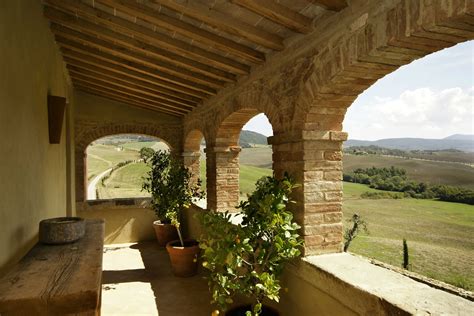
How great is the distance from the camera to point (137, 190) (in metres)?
8.79

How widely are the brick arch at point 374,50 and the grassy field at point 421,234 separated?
4895 millimetres

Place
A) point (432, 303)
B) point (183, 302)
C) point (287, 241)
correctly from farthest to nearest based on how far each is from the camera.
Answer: point (183, 302)
point (287, 241)
point (432, 303)

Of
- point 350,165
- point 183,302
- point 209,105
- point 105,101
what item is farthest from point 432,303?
point 350,165

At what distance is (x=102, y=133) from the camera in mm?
7586

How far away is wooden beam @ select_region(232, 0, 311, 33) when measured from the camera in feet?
7.93

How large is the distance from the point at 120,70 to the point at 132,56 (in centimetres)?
92

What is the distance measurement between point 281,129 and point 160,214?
386cm

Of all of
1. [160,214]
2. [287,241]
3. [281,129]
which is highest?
[281,129]

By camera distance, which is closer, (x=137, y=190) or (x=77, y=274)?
(x=77, y=274)

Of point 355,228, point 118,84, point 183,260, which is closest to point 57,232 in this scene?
point 183,260

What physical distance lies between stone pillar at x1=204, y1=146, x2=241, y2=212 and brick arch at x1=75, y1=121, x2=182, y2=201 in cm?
263

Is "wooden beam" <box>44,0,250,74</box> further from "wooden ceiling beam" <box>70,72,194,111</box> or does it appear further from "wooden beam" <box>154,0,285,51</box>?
"wooden ceiling beam" <box>70,72,194,111</box>

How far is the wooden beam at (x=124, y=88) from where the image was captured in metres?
6.00

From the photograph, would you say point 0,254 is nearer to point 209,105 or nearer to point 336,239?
point 336,239
